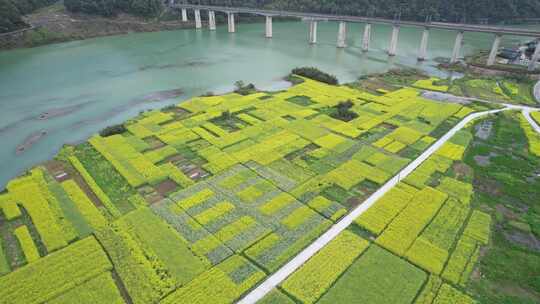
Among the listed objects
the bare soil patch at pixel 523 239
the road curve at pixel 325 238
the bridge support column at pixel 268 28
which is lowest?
the bare soil patch at pixel 523 239

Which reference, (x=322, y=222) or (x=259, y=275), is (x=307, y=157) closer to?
(x=322, y=222)

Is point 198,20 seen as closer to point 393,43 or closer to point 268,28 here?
point 268,28

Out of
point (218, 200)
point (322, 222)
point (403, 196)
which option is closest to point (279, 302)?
point (322, 222)

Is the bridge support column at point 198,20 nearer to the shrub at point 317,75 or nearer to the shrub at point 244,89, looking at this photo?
the shrub at point 317,75

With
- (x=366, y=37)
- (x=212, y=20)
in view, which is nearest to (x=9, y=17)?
(x=212, y=20)

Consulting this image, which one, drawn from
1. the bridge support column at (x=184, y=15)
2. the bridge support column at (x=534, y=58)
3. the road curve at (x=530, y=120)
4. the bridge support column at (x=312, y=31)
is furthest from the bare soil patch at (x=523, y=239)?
the bridge support column at (x=184, y=15)

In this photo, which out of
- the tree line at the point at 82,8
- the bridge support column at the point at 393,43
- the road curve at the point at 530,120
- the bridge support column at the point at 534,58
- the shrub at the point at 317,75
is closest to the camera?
the road curve at the point at 530,120

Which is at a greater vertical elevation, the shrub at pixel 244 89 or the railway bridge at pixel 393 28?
the railway bridge at pixel 393 28
